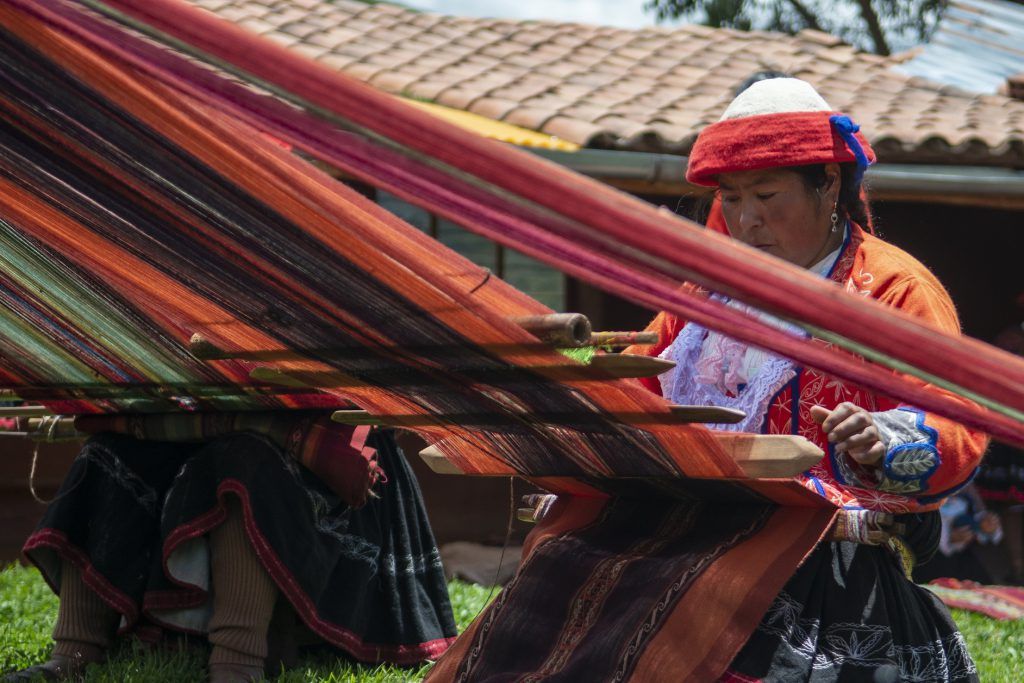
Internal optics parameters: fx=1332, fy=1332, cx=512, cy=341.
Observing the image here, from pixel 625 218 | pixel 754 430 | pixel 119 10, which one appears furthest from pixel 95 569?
pixel 625 218

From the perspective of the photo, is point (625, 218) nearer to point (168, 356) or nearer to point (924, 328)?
point (924, 328)

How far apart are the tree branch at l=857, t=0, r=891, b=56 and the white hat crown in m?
15.9

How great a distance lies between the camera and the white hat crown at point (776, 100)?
235 cm

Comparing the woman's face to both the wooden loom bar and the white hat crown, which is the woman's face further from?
the wooden loom bar

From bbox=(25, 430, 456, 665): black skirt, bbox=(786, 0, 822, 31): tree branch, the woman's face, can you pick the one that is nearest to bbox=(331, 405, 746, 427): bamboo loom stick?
the woman's face

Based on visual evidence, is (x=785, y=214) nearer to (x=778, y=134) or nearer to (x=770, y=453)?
(x=778, y=134)

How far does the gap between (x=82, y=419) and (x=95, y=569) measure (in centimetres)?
41

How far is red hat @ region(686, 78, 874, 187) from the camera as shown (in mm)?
2332

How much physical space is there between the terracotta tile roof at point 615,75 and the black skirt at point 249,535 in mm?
3225

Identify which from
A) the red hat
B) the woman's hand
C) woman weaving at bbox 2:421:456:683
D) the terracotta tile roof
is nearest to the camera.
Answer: the woman's hand

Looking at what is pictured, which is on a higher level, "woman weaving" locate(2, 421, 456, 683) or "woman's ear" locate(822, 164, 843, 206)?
"woman's ear" locate(822, 164, 843, 206)

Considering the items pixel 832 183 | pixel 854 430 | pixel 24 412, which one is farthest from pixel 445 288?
pixel 24 412

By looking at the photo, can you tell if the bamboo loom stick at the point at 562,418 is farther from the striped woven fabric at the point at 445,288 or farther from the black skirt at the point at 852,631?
the black skirt at the point at 852,631

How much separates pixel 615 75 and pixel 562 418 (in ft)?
19.9
